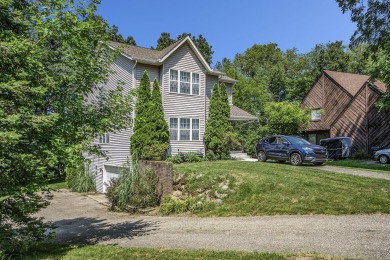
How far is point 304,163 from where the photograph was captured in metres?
18.9

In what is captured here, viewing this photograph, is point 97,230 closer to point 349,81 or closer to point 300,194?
point 300,194

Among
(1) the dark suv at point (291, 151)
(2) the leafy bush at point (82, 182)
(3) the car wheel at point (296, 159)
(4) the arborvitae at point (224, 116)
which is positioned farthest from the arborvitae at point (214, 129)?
(2) the leafy bush at point (82, 182)

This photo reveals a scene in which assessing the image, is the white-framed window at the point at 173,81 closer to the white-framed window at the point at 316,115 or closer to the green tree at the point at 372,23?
the green tree at the point at 372,23

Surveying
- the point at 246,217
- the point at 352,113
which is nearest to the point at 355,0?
the point at 246,217

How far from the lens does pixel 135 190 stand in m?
14.8

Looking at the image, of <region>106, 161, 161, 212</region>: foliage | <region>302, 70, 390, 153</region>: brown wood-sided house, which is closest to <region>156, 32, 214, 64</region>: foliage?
<region>302, 70, 390, 153</region>: brown wood-sided house

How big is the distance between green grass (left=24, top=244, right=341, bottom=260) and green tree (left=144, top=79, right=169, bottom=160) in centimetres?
1031

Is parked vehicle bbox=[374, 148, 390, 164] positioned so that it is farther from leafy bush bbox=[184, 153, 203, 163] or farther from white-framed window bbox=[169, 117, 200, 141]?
white-framed window bbox=[169, 117, 200, 141]

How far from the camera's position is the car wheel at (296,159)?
58.4 feet

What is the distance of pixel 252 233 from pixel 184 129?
1352 cm

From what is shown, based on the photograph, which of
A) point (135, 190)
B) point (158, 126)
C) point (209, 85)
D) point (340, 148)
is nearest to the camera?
point (135, 190)

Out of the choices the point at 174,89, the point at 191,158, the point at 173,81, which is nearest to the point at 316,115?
the point at 174,89

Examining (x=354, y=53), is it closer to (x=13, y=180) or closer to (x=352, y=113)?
(x=352, y=113)

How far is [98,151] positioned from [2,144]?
120 inches
